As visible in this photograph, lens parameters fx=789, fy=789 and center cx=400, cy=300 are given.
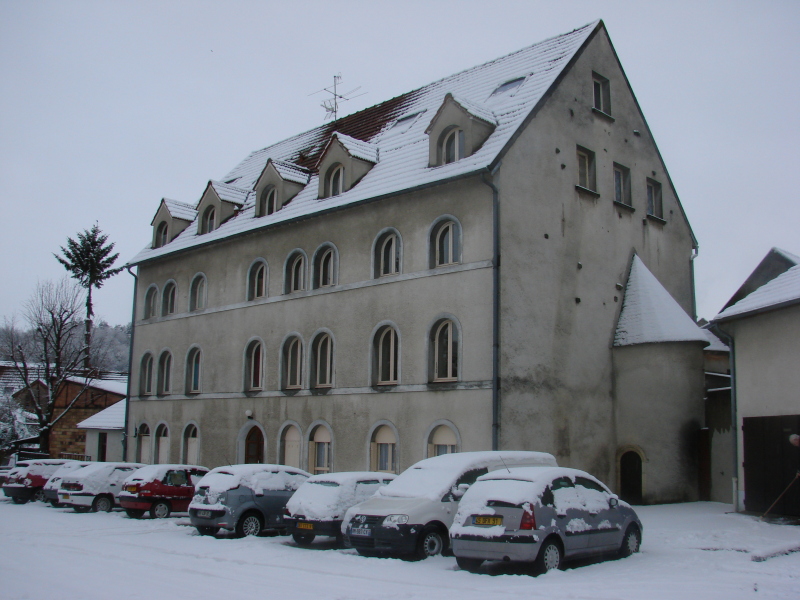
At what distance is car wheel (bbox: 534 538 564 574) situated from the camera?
11.2 meters

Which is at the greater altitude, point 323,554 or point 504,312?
point 504,312

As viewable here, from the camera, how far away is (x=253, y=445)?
2689cm

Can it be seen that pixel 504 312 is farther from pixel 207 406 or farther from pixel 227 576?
pixel 207 406

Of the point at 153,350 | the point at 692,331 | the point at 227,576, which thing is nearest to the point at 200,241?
the point at 153,350

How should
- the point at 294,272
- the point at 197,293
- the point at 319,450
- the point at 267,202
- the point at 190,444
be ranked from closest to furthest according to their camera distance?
the point at 319,450 < the point at 294,272 < the point at 267,202 < the point at 190,444 < the point at 197,293

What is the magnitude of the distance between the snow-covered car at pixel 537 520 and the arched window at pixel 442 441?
25.5ft

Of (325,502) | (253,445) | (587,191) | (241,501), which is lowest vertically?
(241,501)

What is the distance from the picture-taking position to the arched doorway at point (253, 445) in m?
26.7

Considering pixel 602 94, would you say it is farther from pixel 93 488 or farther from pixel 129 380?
pixel 129 380

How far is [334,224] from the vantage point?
24922 mm

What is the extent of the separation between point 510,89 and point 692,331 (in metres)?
9.22

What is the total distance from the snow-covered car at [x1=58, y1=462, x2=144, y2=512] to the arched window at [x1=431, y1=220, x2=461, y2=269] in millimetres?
10652

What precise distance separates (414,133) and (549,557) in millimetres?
17307

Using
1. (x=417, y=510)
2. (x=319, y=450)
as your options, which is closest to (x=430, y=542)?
(x=417, y=510)
